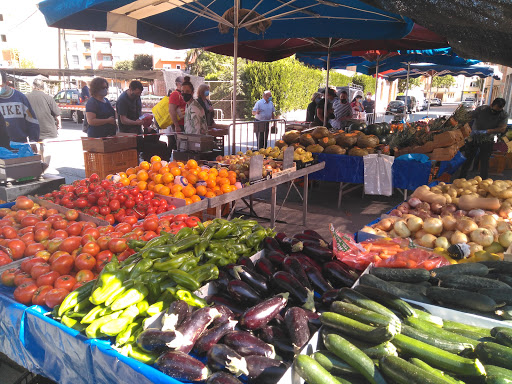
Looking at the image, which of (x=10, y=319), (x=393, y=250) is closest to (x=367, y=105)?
(x=393, y=250)

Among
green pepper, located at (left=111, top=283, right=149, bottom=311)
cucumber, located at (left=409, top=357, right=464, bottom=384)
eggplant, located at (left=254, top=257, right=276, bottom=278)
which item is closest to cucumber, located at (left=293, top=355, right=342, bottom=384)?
cucumber, located at (left=409, top=357, right=464, bottom=384)

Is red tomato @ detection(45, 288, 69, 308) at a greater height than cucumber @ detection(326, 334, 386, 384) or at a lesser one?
lesser

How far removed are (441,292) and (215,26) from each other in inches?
259

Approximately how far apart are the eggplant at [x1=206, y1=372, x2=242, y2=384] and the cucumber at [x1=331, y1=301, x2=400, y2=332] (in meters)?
0.60

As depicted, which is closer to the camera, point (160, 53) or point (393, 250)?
point (393, 250)

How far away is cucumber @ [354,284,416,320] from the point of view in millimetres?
1809

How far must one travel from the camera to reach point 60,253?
2480 mm

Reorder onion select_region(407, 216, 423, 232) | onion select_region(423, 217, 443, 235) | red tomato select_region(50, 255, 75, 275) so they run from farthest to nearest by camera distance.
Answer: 1. onion select_region(407, 216, 423, 232)
2. onion select_region(423, 217, 443, 235)
3. red tomato select_region(50, 255, 75, 275)

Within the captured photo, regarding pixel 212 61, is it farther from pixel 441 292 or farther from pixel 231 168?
pixel 441 292

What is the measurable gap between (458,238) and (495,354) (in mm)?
1883

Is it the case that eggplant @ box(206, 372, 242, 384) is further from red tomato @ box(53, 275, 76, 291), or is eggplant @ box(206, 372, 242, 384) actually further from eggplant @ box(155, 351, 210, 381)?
red tomato @ box(53, 275, 76, 291)

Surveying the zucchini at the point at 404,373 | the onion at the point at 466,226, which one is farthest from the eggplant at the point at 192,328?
the onion at the point at 466,226

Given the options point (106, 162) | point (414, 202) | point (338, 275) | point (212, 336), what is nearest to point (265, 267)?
point (338, 275)

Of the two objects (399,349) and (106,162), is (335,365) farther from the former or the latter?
(106,162)
